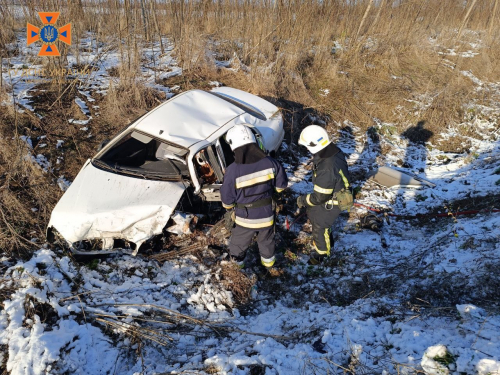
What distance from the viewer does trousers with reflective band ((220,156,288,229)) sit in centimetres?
338

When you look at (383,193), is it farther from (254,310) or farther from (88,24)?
(88,24)

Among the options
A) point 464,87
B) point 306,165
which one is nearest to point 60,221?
point 306,165

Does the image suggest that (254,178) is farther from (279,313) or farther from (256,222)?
(279,313)

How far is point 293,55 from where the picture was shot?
884 centimetres

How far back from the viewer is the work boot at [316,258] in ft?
13.7

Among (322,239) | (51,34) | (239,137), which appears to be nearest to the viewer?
(239,137)

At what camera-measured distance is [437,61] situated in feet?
35.2

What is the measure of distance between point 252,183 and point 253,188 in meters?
0.08

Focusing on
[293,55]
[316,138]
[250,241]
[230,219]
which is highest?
[293,55]

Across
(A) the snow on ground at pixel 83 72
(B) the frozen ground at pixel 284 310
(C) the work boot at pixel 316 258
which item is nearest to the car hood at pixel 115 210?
(B) the frozen ground at pixel 284 310

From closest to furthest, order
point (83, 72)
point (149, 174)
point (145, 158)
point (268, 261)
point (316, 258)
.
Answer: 1. point (268, 261)
2. point (149, 174)
3. point (316, 258)
4. point (145, 158)
5. point (83, 72)

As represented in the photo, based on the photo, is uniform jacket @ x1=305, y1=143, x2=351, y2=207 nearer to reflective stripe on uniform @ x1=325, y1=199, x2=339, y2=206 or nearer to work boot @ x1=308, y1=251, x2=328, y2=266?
reflective stripe on uniform @ x1=325, y1=199, x2=339, y2=206

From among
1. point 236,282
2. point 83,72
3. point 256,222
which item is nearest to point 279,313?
point 236,282

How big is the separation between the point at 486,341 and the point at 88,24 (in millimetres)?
12204
